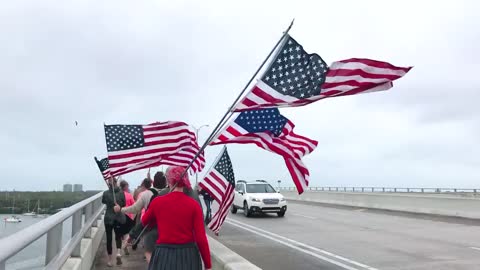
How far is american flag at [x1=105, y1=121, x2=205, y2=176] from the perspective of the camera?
8.05 m

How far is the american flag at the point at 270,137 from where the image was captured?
25.6 feet

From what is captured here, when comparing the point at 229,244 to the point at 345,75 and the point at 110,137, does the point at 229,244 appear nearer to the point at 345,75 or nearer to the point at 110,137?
the point at 110,137

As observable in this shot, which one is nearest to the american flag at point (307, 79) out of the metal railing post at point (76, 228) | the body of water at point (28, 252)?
the body of water at point (28, 252)

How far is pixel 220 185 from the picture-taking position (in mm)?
8711

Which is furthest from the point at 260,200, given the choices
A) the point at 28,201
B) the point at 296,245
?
the point at 28,201

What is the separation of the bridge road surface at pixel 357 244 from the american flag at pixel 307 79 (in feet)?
15.8

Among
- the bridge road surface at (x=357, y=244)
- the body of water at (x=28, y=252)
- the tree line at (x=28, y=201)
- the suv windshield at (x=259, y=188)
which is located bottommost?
the bridge road surface at (x=357, y=244)

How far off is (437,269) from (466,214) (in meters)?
13.9

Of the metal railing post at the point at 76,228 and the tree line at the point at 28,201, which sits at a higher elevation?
the tree line at the point at 28,201

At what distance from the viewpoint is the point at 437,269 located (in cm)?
949

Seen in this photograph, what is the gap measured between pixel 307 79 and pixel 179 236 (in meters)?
2.81

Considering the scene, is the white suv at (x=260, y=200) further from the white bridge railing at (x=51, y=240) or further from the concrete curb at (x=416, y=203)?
the white bridge railing at (x=51, y=240)

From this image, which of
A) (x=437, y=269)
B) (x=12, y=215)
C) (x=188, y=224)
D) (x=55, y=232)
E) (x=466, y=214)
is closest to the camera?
(x=188, y=224)

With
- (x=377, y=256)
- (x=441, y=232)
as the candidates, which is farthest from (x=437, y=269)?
(x=441, y=232)
